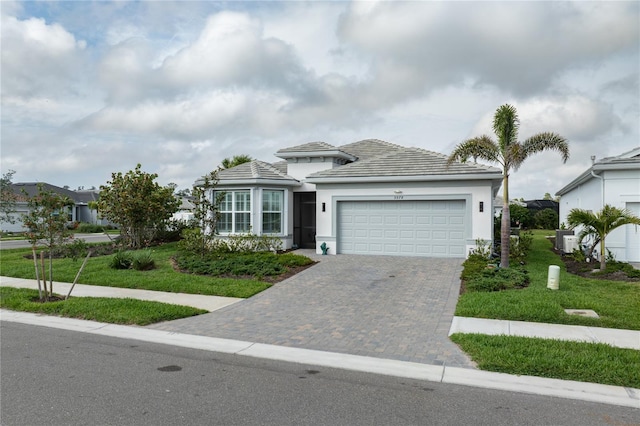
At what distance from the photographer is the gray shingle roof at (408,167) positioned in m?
16.8

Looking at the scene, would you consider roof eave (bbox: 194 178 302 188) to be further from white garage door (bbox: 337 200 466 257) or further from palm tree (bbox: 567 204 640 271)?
palm tree (bbox: 567 204 640 271)

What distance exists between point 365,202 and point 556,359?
12.2 m

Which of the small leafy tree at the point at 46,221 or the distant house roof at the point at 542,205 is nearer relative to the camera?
the small leafy tree at the point at 46,221

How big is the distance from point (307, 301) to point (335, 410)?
5.91 meters

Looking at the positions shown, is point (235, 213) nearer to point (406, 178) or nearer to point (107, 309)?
point (406, 178)

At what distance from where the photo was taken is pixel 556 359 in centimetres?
649

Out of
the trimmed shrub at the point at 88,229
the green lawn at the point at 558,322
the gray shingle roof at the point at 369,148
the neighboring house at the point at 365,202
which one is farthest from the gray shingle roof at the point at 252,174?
the trimmed shrub at the point at 88,229

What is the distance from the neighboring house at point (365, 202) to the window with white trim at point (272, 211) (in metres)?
0.04

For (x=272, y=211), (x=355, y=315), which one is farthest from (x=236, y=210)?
(x=355, y=315)

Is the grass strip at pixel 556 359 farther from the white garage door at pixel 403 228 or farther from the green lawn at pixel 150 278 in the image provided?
the white garage door at pixel 403 228

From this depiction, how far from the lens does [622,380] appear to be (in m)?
5.89

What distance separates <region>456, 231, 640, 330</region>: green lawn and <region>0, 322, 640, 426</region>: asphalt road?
3752 mm

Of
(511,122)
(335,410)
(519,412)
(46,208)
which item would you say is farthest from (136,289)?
A: (511,122)

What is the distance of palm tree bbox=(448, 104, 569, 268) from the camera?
14.2 m
